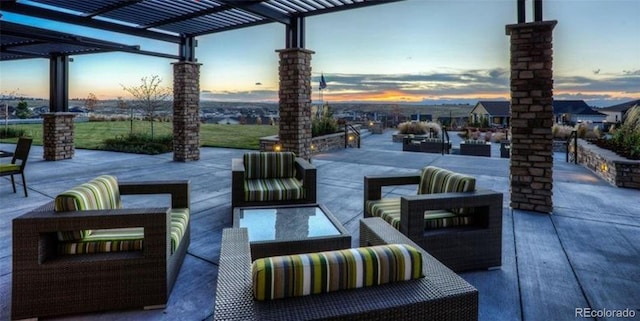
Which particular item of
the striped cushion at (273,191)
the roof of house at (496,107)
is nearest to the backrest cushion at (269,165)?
the striped cushion at (273,191)

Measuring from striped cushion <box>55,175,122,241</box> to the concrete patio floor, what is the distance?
513mm

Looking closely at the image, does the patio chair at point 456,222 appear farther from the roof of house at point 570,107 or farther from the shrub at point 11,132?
the roof of house at point 570,107

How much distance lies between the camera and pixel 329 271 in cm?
119

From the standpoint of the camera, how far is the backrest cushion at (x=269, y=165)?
4551mm

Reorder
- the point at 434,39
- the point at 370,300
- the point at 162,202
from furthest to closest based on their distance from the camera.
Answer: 1. the point at 434,39
2. the point at 162,202
3. the point at 370,300

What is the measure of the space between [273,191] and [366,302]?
291 centimetres

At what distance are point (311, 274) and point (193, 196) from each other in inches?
182

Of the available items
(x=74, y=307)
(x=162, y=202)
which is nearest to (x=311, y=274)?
(x=74, y=307)

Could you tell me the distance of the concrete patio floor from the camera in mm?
2352

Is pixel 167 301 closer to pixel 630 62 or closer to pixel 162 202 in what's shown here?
pixel 162 202

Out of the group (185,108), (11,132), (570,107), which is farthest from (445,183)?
(570,107)

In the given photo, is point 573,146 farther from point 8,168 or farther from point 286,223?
point 8,168

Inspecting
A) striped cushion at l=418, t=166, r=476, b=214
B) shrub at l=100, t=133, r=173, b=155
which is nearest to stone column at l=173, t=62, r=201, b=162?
shrub at l=100, t=133, r=173, b=155

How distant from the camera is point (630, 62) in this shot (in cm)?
997
